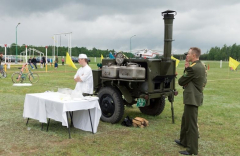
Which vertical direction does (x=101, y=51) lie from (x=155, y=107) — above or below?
above

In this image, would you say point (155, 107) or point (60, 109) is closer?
point (60, 109)

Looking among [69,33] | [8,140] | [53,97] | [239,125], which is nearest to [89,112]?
[53,97]

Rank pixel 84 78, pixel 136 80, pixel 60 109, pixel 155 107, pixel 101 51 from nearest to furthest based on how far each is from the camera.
→ 1. pixel 60 109
2. pixel 136 80
3. pixel 84 78
4. pixel 155 107
5. pixel 101 51

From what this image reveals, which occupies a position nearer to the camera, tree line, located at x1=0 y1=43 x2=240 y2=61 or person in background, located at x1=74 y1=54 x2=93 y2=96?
person in background, located at x1=74 y1=54 x2=93 y2=96

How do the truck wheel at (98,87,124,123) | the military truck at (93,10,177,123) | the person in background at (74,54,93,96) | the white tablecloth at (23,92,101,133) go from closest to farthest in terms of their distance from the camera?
the white tablecloth at (23,92,101,133) < the military truck at (93,10,177,123) < the person in background at (74,54,93,96) < the truck wheel at (98,87,124,123)

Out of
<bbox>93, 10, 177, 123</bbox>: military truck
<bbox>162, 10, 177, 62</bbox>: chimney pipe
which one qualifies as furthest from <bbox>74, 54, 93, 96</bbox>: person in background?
<bbox>162, 10, 177, 62</bbox>: chimney pipe

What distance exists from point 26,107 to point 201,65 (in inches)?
166

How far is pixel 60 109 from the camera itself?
5.66 m

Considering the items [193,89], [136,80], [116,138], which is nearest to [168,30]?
[136,80]

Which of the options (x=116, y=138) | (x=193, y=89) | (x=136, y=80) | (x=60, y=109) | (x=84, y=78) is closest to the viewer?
(x=193, y=89)

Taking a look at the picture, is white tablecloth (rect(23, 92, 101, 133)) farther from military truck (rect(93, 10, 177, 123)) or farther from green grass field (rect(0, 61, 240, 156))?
military truck (rect(93, 10, 177, 123))

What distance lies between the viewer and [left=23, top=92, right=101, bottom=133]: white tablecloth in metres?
5.65

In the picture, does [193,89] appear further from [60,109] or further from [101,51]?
[101,51]

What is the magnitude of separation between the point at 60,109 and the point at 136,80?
189cm
